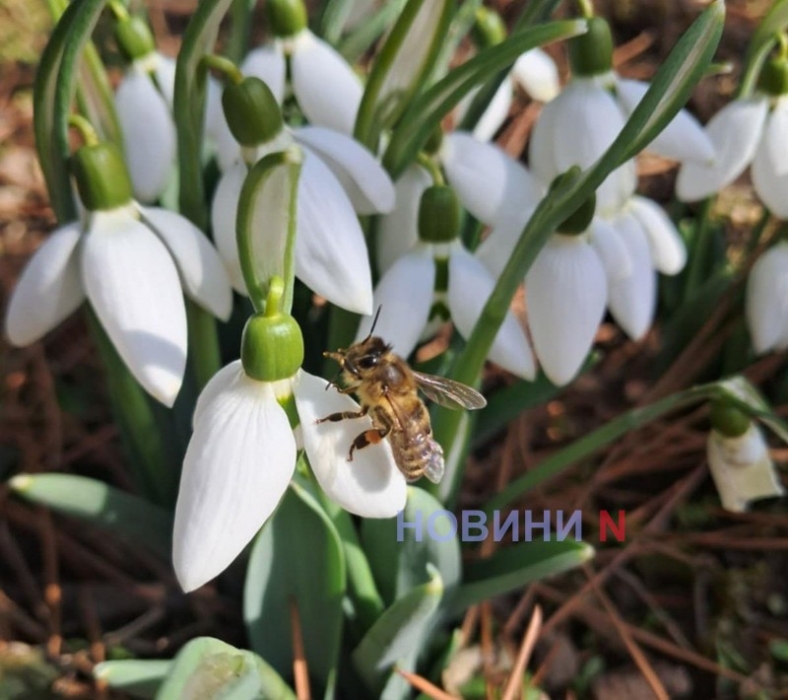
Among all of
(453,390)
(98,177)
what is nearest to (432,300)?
(453,390)

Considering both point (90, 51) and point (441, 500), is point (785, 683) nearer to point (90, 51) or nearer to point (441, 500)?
point (441, 500)

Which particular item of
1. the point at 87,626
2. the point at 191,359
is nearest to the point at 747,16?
the point at 191,359

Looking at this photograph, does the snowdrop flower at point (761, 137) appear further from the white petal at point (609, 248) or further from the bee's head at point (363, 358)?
the bee's head at point (363, 358)

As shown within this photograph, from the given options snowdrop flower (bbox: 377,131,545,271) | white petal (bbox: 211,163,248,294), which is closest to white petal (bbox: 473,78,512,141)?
snowdrop flower (bbox: 377,131,545,271)

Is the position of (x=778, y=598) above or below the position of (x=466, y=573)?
below

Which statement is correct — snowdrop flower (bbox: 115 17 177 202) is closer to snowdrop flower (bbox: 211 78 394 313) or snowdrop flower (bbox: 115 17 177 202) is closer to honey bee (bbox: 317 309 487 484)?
snowdrop flower (bbox: 211 78 394 313)

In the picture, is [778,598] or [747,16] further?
[747,16]

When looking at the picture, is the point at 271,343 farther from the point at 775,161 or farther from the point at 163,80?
the point at 775,161
